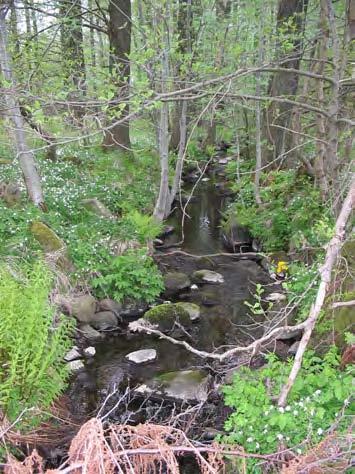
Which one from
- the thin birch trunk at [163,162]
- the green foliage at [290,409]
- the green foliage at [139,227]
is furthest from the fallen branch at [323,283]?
the thin birch trunk at [163,162]

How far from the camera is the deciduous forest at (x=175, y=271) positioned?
142 inches

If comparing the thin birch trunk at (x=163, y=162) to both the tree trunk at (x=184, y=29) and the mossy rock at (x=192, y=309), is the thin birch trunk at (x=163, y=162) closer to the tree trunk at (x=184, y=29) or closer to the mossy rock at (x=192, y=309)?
the tree trunk at (x=184, y=29)

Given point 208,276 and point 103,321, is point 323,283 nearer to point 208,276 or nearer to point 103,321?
point 103,321

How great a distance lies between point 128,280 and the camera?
8250 millimetres

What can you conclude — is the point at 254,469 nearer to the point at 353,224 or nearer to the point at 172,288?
the point at 353,224

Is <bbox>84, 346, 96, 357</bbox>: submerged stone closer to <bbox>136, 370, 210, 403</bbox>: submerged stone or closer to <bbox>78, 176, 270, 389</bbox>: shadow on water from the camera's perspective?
<bbox>78, 176, 270, 389</bbox>: shadow on water

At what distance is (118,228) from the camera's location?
9305 millimetres

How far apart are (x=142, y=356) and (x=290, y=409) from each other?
3.44 metres

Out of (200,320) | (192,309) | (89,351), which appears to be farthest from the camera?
(192,309)

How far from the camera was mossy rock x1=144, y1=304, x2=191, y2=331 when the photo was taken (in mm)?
7617

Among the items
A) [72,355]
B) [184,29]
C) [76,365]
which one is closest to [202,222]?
[184,29]

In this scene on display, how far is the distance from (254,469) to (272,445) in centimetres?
25

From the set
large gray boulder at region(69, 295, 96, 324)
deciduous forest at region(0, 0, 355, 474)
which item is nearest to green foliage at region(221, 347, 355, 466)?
deciduous forest at region(0, 0, 355, 474)

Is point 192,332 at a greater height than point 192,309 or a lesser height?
lesser
